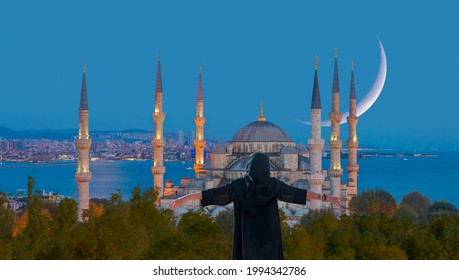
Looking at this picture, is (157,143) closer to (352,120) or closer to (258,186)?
(352,120)

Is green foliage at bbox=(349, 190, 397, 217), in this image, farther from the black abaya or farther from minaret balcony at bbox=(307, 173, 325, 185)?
the black abaya

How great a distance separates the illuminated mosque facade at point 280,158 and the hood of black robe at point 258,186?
34.5 meters

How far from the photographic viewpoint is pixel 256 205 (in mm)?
8273

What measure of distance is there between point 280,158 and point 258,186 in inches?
1709

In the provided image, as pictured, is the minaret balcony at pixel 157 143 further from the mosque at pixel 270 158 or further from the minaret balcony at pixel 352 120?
the minaret balcony at pixel 352 120

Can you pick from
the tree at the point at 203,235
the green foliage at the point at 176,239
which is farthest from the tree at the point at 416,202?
the tree at the point at 203,235

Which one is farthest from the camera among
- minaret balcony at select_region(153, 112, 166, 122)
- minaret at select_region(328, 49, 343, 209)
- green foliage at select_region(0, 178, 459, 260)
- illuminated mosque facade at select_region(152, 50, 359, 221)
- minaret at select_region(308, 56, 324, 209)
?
minaret balcony at select_region(153, 112, 166, 122)

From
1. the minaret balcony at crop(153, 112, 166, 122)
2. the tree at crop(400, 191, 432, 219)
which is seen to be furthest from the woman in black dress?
the tree at crop(400, 191, 432, 219)

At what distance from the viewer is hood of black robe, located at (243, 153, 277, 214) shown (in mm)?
8172

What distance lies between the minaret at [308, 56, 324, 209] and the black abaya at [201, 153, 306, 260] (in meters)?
34.5

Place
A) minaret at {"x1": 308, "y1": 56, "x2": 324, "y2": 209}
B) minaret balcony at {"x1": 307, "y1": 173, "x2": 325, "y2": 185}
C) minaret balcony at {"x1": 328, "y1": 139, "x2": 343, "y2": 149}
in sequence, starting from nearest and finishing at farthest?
minaret balcony at {"x1": 307, "y1": 173, "x2": 325, "y2": 185}
minaret at {"x1": 308, "y1": 56, "x2": 324, "y2": 209}
minaret balcony at {"x1": 328, "y1": 139, "x2": 343, "y2": 149}

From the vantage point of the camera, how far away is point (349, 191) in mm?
51875
